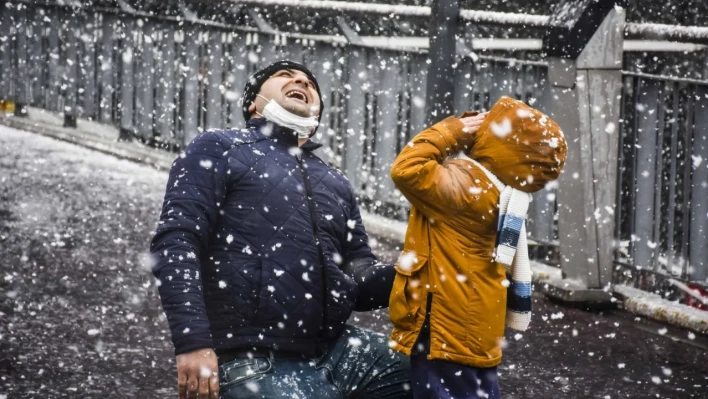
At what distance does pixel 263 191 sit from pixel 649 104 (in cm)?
459

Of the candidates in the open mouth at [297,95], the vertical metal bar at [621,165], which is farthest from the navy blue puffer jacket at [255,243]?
the vertical metal bar at [621,165]

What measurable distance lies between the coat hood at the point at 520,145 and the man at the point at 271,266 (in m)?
0.53

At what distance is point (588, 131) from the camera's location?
8289 mm

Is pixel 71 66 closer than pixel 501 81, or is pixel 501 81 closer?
pixel 501 81

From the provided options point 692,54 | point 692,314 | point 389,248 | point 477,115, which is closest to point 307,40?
point 389,248

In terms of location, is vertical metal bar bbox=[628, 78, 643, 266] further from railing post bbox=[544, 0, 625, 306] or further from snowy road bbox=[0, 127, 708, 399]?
snowy road bbox=[0, 127, 708, 399]

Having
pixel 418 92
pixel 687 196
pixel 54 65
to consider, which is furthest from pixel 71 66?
pixel 687 196

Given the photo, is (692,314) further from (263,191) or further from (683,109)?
(263,191)

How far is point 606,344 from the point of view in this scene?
290 inches

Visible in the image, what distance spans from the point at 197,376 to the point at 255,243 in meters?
0.56

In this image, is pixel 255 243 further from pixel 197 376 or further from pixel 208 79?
pixel 208 79

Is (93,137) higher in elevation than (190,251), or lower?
lower

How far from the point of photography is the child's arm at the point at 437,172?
418cm

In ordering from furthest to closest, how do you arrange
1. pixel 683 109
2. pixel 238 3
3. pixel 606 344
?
pixel 238 3 → pixel 683 109 → pixel 606 344
